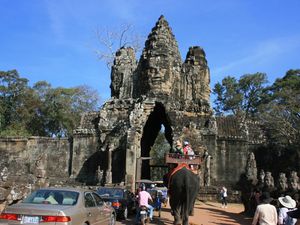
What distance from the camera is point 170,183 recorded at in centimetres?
1172

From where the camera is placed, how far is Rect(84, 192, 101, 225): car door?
9655mm

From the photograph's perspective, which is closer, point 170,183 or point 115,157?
point 170,183

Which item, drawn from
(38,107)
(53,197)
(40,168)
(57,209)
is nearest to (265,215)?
(57,209)

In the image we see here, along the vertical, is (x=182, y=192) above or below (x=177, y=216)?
above

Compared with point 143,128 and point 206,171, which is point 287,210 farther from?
point 143,128

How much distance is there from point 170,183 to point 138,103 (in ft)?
64.2

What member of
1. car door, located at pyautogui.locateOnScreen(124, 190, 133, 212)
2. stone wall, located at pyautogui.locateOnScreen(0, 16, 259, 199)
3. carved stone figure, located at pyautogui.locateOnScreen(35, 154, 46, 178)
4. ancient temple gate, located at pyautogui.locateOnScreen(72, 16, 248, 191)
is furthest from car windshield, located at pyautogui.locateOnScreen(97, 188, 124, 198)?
stone wall, located at pyautogui.locateOnScreen(0, 16, 259, 199)

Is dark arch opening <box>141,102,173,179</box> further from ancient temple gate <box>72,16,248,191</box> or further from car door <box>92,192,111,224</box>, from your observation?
car door <box>92,192,111,224</box>

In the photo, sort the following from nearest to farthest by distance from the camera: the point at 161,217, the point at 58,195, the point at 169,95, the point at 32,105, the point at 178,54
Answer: the point at 58,195 < the point at 161,217 < the point at 169,95 < the point at 178,54 < the point at 32,105

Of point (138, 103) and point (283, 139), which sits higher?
point (138, 103)

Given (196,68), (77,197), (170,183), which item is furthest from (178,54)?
(77,197)

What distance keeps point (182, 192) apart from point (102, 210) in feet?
6.97

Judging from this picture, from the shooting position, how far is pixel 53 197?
9.29 meters

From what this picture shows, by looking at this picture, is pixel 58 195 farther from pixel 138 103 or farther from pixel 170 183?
pixel 138 103
